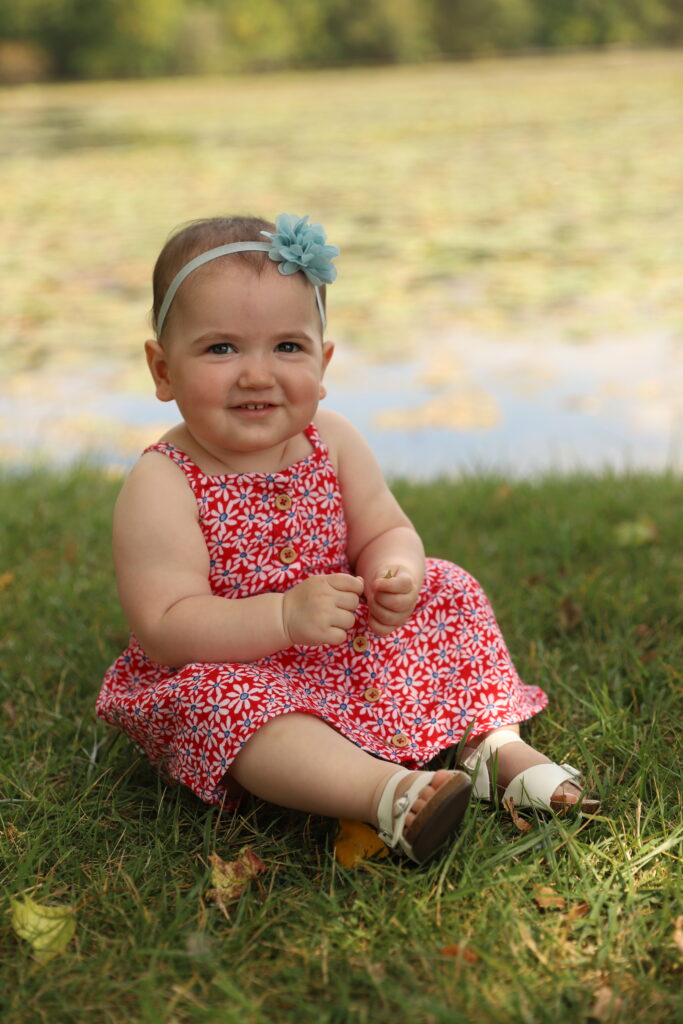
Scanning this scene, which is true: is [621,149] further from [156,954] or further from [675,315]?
[156,954]

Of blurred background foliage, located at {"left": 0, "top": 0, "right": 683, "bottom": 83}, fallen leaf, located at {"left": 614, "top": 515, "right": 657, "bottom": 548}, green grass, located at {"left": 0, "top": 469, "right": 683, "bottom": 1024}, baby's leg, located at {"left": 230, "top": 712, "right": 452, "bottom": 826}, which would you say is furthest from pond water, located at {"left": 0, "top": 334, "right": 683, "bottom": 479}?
blurred background foliage, located at {"left": 0, "top": 0, "right": 683, "bottom": 83}

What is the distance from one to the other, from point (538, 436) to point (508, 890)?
345 centimetres

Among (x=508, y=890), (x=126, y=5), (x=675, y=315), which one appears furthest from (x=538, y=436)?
(x=126, y=5)

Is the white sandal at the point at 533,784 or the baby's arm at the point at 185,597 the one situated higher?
the baby's arm at the point at 185,597

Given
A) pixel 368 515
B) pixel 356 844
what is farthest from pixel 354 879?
pixel 368 515

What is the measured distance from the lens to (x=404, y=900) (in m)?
1.49

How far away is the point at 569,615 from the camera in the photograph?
7.94 feet

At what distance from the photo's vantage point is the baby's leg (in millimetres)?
1613

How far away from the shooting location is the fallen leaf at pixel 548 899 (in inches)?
58.3

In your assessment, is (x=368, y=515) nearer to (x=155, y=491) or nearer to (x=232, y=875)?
(x=155, y=491)

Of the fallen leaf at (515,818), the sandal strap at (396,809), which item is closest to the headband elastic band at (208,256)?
the sandal strap at (396,809)

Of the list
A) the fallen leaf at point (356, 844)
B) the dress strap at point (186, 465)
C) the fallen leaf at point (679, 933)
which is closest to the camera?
the fallen leaf at point (679, 933)

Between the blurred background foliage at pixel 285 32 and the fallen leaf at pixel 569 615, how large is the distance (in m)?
27.5

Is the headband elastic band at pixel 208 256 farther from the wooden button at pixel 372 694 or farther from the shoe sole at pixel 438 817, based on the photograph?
the shoe sole at pixel 438 817
